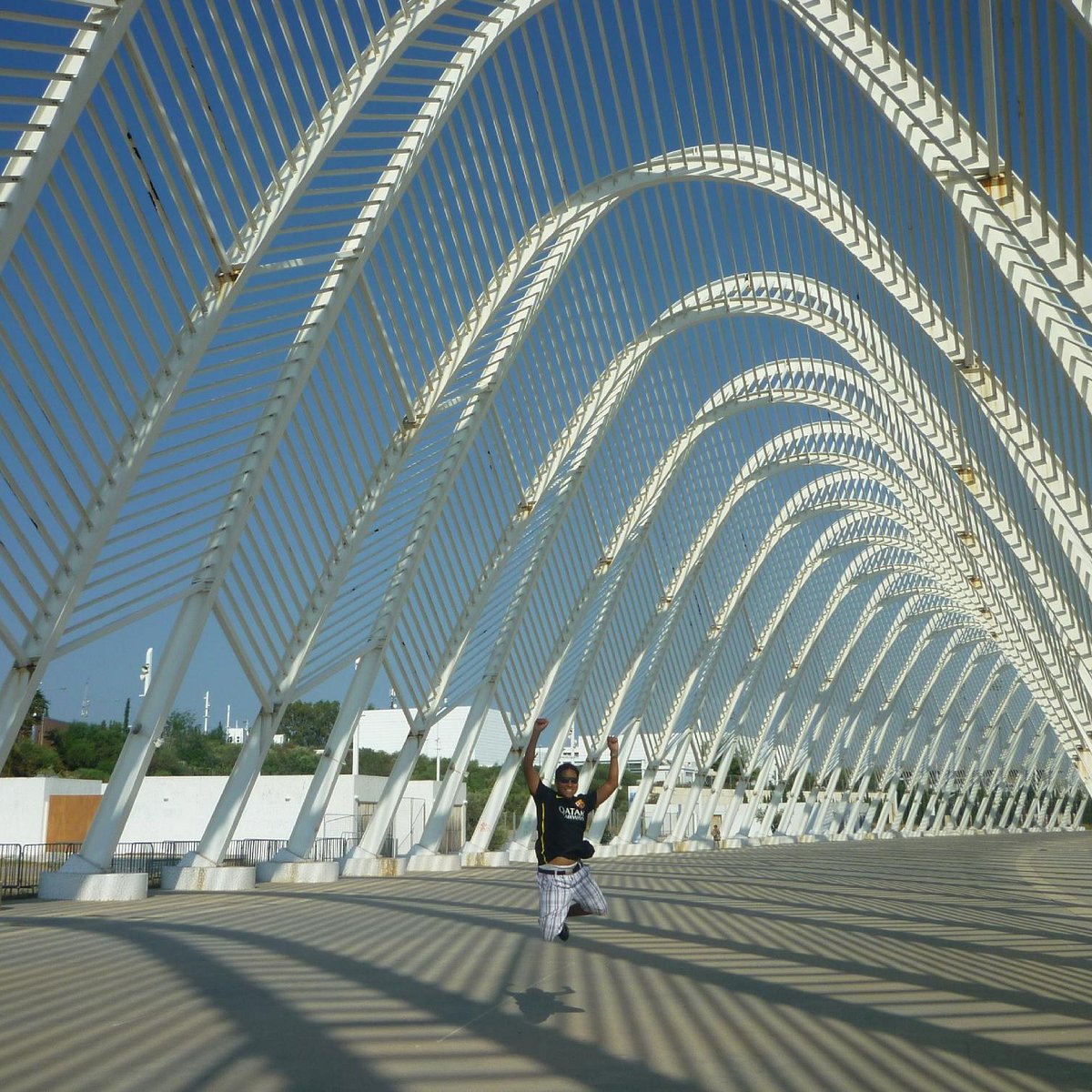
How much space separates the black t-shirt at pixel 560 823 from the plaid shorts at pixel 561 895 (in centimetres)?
12

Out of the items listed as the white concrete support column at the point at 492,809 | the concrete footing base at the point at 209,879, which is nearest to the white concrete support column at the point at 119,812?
the concrete footing base at the point at 209,879

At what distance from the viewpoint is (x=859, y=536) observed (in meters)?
45.9

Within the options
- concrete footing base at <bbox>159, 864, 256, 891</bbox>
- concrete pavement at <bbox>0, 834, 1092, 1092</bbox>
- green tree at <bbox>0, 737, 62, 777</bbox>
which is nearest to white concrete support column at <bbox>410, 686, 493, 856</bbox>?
concrete footing base at <bbox>159, 864, 256, 891</bbox>

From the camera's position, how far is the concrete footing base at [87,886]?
49.8ft

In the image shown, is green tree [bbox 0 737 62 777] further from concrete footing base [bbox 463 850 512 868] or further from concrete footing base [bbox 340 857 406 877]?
concrete footing base [bbox 340 857 406 877]

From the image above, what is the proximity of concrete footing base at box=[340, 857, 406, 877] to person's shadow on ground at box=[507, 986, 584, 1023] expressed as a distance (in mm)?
14771

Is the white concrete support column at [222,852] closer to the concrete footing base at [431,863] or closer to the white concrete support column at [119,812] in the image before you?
the white concrete support column at [119,812]

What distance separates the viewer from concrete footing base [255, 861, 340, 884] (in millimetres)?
19625

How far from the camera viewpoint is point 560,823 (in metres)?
8.38

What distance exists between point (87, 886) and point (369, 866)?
744cm

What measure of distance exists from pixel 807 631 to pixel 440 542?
29177 millimetres

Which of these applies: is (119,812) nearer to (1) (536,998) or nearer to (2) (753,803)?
(1) (536,998)

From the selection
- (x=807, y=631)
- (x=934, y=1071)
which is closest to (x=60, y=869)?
(x=934, y=1071)

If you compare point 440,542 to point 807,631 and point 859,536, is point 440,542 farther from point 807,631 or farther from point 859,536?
point 807,631
